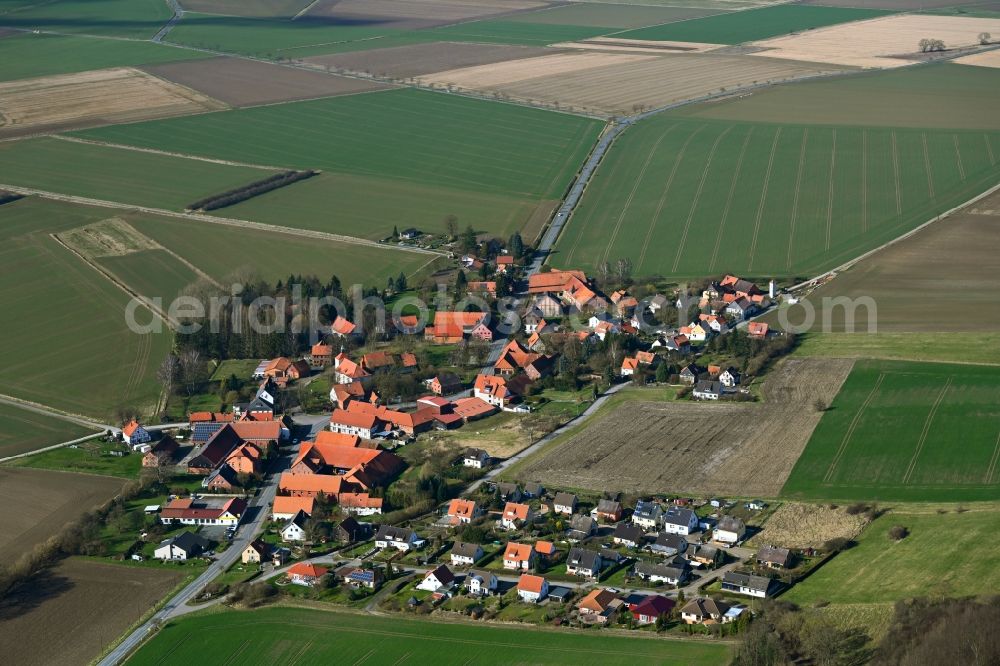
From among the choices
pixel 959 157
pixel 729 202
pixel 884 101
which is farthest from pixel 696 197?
pixel 884 101

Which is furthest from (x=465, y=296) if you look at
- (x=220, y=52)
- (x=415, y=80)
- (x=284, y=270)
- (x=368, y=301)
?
(x=220, y=52)

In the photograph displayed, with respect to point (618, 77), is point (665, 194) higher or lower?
lower

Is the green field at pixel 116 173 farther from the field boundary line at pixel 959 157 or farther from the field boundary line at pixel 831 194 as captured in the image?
the field boundary line at pixel 959 157

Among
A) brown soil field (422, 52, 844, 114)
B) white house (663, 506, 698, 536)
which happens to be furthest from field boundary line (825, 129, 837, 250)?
white house (663, 506, 698, 536)

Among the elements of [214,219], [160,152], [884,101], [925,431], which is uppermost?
[160,152]

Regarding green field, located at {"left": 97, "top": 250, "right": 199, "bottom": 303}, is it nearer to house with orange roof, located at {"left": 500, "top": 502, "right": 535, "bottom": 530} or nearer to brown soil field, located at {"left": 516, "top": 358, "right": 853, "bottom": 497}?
brown soil field, located at {"left": 516, "top": 358, "right": 853, "bottom": 497}

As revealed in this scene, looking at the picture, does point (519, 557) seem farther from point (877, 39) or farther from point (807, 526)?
point (877, 39)

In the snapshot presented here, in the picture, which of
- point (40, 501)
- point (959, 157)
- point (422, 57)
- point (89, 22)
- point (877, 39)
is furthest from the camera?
point (89, 22)
